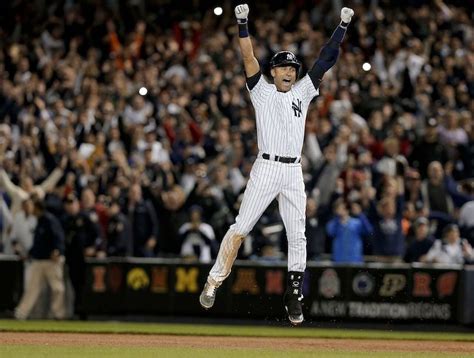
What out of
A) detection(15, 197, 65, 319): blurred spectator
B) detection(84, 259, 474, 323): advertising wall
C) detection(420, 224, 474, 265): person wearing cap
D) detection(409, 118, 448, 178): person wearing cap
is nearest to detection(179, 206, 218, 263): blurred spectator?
detection(84, 259, 474, 323): advertising wall

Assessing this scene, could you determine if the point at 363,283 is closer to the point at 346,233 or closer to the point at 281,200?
the point at 346,233

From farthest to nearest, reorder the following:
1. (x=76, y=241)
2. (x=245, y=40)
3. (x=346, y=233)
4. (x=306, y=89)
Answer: (x=76, y=241) → (x=346, y=233) → (x=306, y=89) → (x=245, y=40)

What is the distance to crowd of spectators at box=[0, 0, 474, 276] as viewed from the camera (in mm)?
20906

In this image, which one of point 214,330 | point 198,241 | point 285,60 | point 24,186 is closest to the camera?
point 285,60

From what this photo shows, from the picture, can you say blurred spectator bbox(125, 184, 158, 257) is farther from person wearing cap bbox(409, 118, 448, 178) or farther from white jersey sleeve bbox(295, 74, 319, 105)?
white jersey sleeve bbox(295, 74, 319, 105)

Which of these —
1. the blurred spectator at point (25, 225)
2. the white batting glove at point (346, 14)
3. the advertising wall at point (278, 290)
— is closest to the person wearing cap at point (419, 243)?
the advertising wall at point (278, 290)

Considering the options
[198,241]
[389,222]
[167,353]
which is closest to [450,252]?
[389,222]

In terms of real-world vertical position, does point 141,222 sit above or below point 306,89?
below

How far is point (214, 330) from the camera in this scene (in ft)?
62.4

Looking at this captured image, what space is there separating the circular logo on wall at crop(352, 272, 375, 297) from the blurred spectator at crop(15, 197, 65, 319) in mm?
4361

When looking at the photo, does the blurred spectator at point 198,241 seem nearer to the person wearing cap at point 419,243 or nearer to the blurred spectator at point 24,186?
the blurred spectator at point 24,186

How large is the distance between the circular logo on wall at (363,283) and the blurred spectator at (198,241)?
2.12m

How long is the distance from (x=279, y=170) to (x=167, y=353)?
2152 mm

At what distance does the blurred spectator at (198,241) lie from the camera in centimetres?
2053
